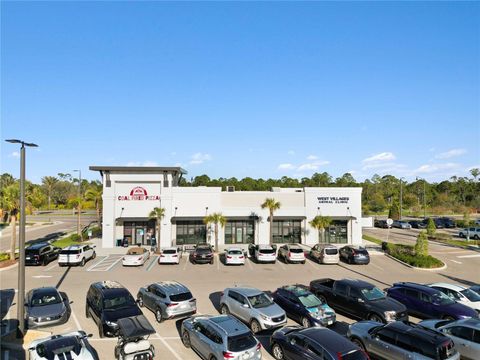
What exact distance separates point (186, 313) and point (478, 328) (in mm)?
11211

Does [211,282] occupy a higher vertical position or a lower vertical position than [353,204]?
lower

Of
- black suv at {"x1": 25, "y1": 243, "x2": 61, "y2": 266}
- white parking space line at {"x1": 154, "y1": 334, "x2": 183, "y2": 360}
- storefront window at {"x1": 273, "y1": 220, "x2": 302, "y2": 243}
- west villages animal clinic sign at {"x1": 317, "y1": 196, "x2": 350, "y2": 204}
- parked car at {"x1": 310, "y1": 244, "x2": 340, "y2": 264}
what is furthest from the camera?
storefront window at {"x1": 273, "y1": 220, "x2": 302, "y2": 243}

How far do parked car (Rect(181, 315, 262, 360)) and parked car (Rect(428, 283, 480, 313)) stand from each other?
12.2 m

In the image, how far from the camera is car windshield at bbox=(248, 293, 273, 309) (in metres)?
14.4

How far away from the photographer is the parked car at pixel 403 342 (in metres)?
10.1

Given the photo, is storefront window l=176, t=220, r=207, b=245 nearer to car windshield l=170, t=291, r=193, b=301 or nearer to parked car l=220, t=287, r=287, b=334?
parked car l=220, t=287, r=287, b=334

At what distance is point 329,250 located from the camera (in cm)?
2841

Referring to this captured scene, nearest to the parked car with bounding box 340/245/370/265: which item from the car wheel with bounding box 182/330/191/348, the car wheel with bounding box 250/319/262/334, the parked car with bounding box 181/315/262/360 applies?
the car wheel with bounding box 250/319/262/334

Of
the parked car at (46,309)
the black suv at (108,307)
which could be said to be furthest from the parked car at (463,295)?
the parked car at (46,309)

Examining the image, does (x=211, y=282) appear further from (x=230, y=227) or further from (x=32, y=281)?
(x=230, y=227)

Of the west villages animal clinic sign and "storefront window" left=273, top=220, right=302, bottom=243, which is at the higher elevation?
the west villages animal clinic sign

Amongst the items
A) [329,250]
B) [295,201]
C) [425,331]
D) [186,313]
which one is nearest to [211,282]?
[186,313]

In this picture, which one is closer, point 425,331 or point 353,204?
point 425,331

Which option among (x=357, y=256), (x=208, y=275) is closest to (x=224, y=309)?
(x=208, y=275)
